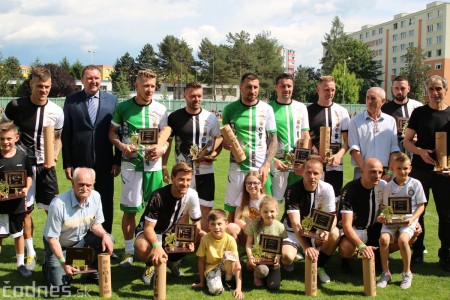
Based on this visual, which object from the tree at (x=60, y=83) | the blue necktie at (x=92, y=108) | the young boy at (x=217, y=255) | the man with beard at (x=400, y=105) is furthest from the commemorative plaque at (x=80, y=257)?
the tree at (x=60, y=83)

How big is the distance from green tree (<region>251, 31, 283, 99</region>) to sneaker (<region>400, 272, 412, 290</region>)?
72172 millimetres

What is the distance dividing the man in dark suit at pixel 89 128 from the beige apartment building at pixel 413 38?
223ft

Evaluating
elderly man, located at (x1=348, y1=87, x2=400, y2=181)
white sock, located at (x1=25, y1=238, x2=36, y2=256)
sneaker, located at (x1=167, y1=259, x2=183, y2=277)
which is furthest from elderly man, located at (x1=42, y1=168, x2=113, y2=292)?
elderly man, located at (x1=348, y1=87, x2=400, y2=181)

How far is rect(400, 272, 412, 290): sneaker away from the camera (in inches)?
201

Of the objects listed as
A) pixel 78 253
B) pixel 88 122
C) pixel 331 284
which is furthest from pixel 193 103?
pixel 331 284

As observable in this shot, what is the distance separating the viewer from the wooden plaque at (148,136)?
5.61 m

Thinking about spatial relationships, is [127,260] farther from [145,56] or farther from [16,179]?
[145,56]

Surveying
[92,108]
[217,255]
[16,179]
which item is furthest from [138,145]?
[217,255]

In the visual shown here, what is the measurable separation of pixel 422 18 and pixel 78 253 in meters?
89.7

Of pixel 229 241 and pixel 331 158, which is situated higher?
pixel 331 158

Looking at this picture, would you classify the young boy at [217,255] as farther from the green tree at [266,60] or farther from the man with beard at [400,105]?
the green tree at [266,60]

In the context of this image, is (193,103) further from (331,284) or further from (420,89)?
(420,89)

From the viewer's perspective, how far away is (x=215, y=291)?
190 inches

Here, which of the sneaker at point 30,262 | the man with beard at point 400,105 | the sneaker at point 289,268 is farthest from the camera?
the man with beard at point 400,105
